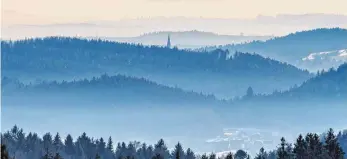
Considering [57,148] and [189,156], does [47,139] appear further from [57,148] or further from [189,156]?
[189,156]

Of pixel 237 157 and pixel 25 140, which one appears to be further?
pixel 25 140

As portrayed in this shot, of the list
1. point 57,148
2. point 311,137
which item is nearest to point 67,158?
point 57,148

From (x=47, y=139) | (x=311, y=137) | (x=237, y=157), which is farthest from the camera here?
(x=47, y=139)

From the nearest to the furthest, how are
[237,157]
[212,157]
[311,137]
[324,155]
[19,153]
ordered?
[324,155] → [311,137] → [212,157] → [237,157] → [19,153]

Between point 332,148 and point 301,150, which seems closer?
point 332,148

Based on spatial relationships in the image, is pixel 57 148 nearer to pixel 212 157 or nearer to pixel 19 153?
pixel 19 153

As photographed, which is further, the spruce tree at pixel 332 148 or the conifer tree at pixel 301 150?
the conifer tree at pixel 301 150

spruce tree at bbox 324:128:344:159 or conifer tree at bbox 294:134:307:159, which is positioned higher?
spruce tree at bbox 324:128:344:159

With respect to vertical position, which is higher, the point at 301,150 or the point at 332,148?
the point at 332,148

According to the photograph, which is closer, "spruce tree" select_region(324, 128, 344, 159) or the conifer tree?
"spruce tree" select_region(324, 128, 344, 159)

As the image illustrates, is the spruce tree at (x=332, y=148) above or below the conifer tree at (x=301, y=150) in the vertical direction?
above
